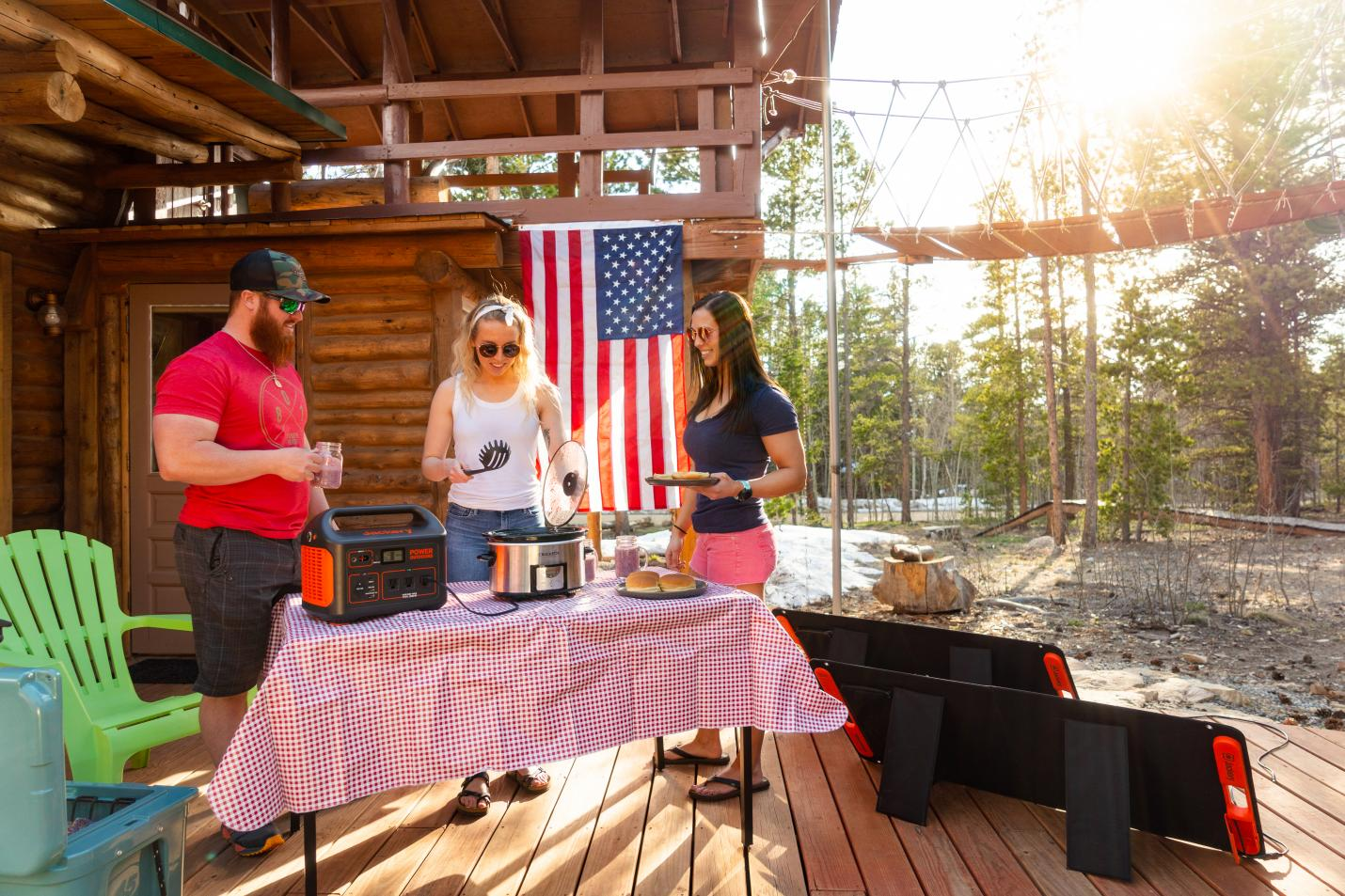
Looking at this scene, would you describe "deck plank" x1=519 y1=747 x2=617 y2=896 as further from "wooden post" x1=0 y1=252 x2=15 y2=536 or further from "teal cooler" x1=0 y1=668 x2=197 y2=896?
"wooden post" x1=0 y1=252 x2=15 y2=536

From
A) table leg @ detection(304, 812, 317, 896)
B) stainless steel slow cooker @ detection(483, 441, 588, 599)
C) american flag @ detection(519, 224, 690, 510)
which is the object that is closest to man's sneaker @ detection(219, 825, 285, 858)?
table leg @ detection(304, 812, 317, 896)

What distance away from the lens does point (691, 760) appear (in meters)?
3.45

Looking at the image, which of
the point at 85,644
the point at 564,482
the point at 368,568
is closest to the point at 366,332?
the point at 85,644

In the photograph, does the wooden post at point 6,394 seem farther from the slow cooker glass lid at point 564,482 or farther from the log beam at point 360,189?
the slow cooker glass lid at point 564,482

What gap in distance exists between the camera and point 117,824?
176 cm

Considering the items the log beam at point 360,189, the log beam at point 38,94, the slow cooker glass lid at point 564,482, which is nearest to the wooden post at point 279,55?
the log beam at point 360,189

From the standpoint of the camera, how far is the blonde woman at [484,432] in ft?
9.53

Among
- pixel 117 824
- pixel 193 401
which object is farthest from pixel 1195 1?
pixel 117 824

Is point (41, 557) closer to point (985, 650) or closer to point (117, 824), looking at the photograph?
point (117, 824)

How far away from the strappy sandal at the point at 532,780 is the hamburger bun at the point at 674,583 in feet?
3.69

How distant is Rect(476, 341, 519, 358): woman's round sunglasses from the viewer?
289 centimetres

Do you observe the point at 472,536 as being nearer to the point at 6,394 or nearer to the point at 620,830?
the point at 620,830

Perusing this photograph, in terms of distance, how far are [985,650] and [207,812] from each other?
9.76 ft

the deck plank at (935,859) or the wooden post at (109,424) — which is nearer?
the deck plank at (935,859)
